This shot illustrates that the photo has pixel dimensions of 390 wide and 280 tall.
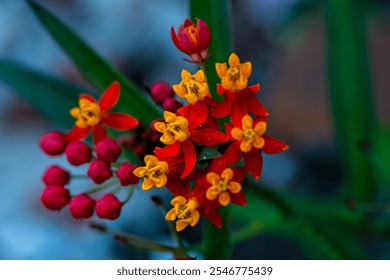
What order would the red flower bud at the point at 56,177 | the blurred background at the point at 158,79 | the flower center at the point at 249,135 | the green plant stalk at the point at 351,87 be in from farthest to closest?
the blurred background at the point at 158,79, the green plant stalk at the point at 351,87, the red flower bud at the point at 56,177, the flower center at the point at 249,135

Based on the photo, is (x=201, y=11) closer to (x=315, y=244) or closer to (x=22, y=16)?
(x=315, y=244)

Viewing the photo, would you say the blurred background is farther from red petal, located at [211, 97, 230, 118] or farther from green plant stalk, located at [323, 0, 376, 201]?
red petal, located at [211, 97, 230, 118]

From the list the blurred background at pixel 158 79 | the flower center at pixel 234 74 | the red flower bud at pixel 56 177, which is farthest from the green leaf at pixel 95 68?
the blurred background at pixel 158 79

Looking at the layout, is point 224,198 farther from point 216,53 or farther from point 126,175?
point 216,53

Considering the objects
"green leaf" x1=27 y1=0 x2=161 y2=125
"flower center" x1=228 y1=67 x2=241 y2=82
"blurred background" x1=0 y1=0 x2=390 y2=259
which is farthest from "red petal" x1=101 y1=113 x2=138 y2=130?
"blurred background" x1=0 y1=0 x2=390 y2=259

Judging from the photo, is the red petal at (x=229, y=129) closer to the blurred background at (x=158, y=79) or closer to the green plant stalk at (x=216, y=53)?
the green plant stalk at (x=216, y=53)
